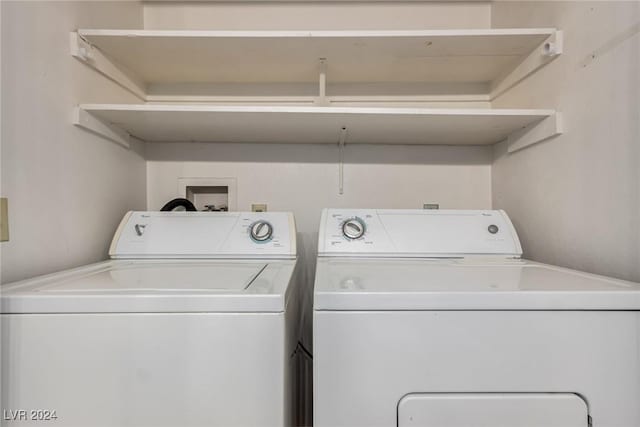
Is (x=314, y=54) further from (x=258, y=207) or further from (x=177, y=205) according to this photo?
(x=177, y=205)

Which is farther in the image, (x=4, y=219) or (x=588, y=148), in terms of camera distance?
(x=588, y=148)

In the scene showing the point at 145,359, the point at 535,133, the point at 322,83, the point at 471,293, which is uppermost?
the point at 322,83

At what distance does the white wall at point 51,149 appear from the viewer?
80cm

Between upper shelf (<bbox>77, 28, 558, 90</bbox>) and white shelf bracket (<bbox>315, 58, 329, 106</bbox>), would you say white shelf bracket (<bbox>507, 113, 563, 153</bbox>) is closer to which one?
upper shelf (<bbox>77, 28, 558, 90</bbox>)

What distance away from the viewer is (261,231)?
1213 mm

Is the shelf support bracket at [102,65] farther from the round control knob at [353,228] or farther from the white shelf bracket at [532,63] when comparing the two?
the white shelf bracket at [532,63]

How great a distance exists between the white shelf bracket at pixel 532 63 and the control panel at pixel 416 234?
534 mm

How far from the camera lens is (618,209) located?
838 mm

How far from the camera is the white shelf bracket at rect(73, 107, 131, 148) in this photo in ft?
3.36

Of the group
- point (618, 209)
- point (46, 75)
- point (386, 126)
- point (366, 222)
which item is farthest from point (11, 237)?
point (618, 209)

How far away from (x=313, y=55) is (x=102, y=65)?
76 cm

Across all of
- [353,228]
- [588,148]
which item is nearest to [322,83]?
[353,228]

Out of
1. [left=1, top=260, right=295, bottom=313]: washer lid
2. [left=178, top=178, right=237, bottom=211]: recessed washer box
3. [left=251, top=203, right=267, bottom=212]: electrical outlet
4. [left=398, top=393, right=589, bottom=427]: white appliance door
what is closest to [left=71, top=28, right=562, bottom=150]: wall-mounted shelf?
[left=178, top=178, right=237, bottom=211]: recessed washer box

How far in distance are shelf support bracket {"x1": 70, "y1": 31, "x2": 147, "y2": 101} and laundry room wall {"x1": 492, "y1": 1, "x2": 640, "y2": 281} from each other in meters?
1.53
